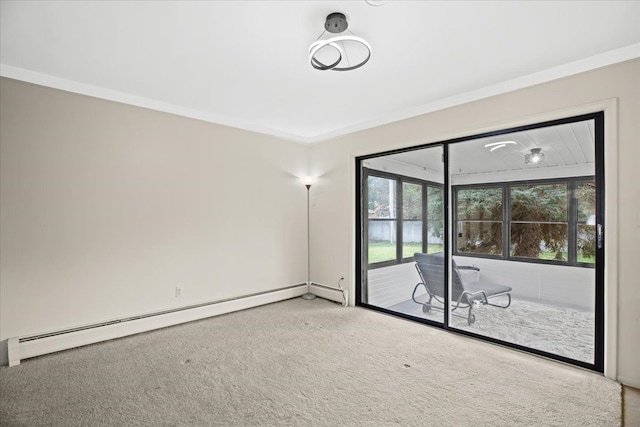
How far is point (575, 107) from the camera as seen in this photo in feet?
8.77

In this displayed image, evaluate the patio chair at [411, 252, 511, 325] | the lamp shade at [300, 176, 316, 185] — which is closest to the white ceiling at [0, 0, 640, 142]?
the lamp shade at [300, 176, 316, 185]

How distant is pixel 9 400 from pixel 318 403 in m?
2.16

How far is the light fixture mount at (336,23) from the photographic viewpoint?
207 cm

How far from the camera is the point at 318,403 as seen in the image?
220 cm

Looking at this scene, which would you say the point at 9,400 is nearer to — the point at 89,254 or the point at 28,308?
the point at 28,308

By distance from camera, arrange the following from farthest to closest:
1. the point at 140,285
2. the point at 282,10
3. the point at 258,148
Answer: the point at 258,148 → the point at 140,285 → the point at 282,10

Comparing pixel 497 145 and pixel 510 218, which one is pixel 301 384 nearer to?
pixel 510 218

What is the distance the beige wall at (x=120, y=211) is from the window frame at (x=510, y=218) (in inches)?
97.6

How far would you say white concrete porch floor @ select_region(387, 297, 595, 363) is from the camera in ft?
8.98

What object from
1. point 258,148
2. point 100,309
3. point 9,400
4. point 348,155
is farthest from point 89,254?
point 348,155

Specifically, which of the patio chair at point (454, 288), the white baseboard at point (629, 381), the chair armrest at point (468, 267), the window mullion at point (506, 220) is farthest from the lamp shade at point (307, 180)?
the white baseboard at point (629, 381)

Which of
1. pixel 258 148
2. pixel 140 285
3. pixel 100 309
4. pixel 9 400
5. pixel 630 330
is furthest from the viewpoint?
pixel 258 148

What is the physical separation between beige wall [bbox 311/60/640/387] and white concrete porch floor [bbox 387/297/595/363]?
282 millimetres

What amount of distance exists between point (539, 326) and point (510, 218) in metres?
1.05
